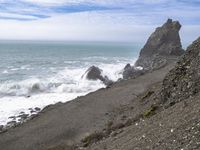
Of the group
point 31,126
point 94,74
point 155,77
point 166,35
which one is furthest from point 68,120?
point 166,35

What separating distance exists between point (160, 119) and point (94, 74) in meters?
37.8

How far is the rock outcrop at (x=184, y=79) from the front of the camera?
1623 cm

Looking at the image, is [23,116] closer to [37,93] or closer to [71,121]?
[71,121]

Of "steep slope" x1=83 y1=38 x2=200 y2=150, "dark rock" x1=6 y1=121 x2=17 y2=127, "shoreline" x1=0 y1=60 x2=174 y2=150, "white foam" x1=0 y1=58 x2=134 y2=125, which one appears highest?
"steep slope" x1=83 y1=38 x2=200 y2=150

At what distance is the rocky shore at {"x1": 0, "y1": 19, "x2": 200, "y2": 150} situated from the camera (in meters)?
12.5

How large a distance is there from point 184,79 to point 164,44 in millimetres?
60504

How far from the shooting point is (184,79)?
1695 centimetres

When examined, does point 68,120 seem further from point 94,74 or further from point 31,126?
point 94,74

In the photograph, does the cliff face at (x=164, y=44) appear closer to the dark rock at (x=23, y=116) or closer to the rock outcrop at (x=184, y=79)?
the dark rock at (x=23, y=116)

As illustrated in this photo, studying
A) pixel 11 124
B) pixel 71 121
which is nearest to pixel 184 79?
pixel 71 121

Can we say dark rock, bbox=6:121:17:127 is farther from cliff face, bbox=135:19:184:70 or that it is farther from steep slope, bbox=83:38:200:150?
cliff face, bbox=135:19:184:70

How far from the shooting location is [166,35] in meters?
77.4

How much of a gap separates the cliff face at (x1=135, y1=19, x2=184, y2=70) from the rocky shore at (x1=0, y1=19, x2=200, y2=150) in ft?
120

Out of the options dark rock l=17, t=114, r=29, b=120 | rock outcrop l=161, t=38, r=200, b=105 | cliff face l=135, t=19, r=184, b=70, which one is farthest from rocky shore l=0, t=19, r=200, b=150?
cliff face l=135, t=19, r=184, b=70
